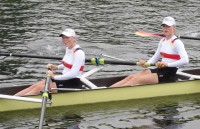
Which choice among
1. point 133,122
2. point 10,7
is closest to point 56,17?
point 10,7

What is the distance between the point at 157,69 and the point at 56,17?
14.5m

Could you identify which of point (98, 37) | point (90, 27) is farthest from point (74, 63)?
point (90, 27)

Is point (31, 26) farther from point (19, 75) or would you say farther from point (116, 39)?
point (19, 75)

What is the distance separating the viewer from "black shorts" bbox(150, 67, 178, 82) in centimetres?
1487

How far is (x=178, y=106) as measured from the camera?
1455 cm

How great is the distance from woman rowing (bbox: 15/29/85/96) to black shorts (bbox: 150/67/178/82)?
102 inches

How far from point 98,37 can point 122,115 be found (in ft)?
34.7

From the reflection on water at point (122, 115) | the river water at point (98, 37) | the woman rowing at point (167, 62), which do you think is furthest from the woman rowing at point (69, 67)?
the woman rowing at point (167, 62)

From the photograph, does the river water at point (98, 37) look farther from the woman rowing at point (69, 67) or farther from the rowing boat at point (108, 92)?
the woman rowing at point (69, 67)

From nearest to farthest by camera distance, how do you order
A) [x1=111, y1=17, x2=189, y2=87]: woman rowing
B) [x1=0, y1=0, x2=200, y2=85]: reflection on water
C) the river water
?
the river water
[x1=111, y1=17, x2=189, y2=87]: woman rowing
[x1=0, y1=0, x2=200, y2=85]: reflection on water

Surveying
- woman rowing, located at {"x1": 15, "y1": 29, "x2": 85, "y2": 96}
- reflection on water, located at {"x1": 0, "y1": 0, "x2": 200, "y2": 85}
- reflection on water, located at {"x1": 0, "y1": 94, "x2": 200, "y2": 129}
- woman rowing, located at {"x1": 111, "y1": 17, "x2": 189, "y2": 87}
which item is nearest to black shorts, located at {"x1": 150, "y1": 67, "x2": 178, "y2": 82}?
woman rowing, located at {"x1": 111, "y1": 17, "x2": 189, "y2": 87}

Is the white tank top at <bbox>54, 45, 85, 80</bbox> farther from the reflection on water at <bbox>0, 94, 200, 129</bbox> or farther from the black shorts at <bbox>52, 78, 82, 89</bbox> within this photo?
the reflection on water at <bbox>0, 94, 200, 129</bbox>

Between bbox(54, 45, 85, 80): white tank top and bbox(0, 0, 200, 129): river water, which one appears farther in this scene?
bbox(54, 45, 85, 80): white tank top

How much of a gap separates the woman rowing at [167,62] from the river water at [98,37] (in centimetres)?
74
